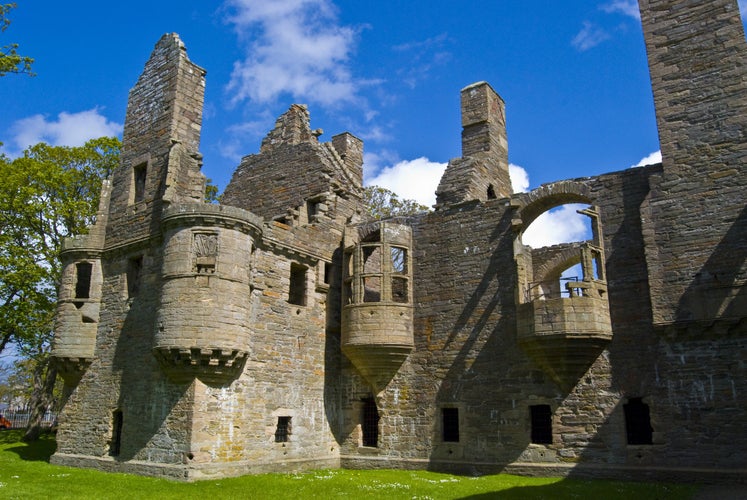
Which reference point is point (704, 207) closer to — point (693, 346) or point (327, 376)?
point (693, 346)

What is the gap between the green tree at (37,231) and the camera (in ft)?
79.5

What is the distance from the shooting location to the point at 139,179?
18828 millimetres

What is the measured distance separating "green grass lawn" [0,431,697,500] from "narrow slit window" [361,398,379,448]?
75.3 inches

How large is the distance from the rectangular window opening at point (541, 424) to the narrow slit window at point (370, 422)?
4652mm

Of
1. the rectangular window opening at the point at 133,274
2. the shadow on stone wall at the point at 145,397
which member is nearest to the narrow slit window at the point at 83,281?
the rectangular window opening at the point at 133,274

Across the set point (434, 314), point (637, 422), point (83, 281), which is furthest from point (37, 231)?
point (637, 422)

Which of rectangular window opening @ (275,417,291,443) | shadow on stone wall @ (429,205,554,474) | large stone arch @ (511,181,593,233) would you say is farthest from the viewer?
rectangular window opening @ (275,417,291,443)

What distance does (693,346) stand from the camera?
44.5ft

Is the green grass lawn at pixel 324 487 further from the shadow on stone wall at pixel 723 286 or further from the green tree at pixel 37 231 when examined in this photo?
the green tree at pixel 37 231

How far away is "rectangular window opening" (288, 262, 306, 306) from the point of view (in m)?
18.2

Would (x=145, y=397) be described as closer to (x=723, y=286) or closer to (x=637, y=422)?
(x=637, y=422)

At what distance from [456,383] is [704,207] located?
750cm

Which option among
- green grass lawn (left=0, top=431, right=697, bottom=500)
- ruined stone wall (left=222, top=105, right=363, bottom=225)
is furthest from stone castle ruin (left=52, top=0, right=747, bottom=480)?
green grass lawn (left=0, top=431, right=697, bottom=500)

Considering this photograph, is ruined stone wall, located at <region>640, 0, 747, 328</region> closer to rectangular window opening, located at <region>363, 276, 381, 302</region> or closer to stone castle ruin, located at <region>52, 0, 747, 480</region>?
stone castle ruin, located at <region>52, 0, 747, 480</region>
